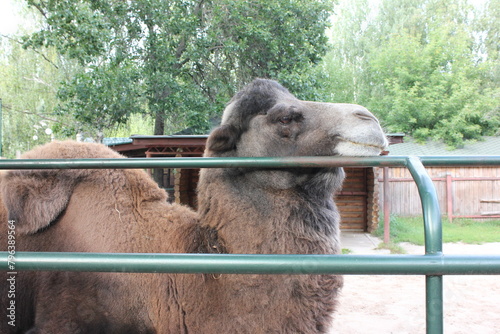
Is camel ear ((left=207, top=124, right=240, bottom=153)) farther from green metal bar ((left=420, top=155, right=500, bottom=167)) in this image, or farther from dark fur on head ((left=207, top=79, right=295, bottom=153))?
green metal bar ((left=420, top=155, right=500, bottom=167))

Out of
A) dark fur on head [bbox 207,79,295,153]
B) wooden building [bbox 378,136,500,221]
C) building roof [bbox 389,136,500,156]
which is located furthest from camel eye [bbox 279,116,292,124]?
building roof [bbox 389,136,500,156]

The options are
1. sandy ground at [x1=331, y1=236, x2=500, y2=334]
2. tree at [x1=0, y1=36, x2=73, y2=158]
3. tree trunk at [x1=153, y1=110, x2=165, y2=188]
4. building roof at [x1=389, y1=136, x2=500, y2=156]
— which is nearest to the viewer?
sandy ground at [x1=331, y1=236, x2=500, y2=334]

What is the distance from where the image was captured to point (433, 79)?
25.5m

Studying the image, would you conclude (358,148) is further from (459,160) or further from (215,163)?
(215,163)

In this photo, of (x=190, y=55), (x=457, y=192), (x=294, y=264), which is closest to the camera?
(x=294, y=264)

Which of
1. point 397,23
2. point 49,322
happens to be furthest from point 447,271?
point 397,23

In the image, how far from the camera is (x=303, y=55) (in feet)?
45.9

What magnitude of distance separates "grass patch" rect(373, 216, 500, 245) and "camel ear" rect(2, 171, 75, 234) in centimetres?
1213

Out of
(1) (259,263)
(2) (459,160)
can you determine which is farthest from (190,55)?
(1) (259,263)

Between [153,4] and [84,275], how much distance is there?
13.8 meters

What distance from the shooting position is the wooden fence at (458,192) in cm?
1772

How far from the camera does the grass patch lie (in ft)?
43.1

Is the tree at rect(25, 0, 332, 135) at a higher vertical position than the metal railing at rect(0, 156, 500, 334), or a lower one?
higher

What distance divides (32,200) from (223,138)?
4.01ft
